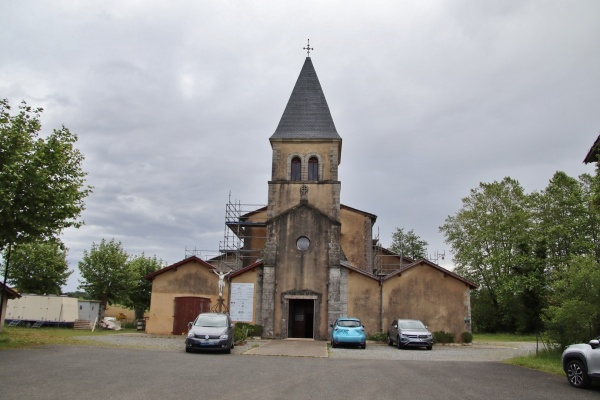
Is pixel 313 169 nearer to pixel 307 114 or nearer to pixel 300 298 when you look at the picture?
pixel 307 114

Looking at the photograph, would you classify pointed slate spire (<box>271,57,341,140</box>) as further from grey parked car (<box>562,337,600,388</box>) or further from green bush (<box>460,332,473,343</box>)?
grey parked car (<box>562,337,600,388</box>)

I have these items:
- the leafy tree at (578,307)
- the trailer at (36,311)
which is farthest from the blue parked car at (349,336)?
the trailer at (36,311)

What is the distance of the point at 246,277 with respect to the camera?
31281 mm

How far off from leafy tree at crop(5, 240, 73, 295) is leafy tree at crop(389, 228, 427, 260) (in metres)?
45.5

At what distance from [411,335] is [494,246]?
81.9 feet

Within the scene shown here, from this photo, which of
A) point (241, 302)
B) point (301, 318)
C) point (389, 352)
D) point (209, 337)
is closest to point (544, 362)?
point (389, 352)

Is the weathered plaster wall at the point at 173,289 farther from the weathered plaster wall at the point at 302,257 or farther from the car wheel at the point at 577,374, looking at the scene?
the car wheel at the point at 577,374

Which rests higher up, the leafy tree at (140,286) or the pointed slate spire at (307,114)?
the pointed slate spire at (307,114)

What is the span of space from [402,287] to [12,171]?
21.7 m

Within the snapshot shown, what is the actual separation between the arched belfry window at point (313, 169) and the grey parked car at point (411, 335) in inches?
500

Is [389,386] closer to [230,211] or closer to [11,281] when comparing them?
[230,211]

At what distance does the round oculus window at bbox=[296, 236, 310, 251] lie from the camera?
3148 centimetres

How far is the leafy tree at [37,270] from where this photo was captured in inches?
1748

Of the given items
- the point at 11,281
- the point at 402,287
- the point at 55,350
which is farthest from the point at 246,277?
the point at 11,281
